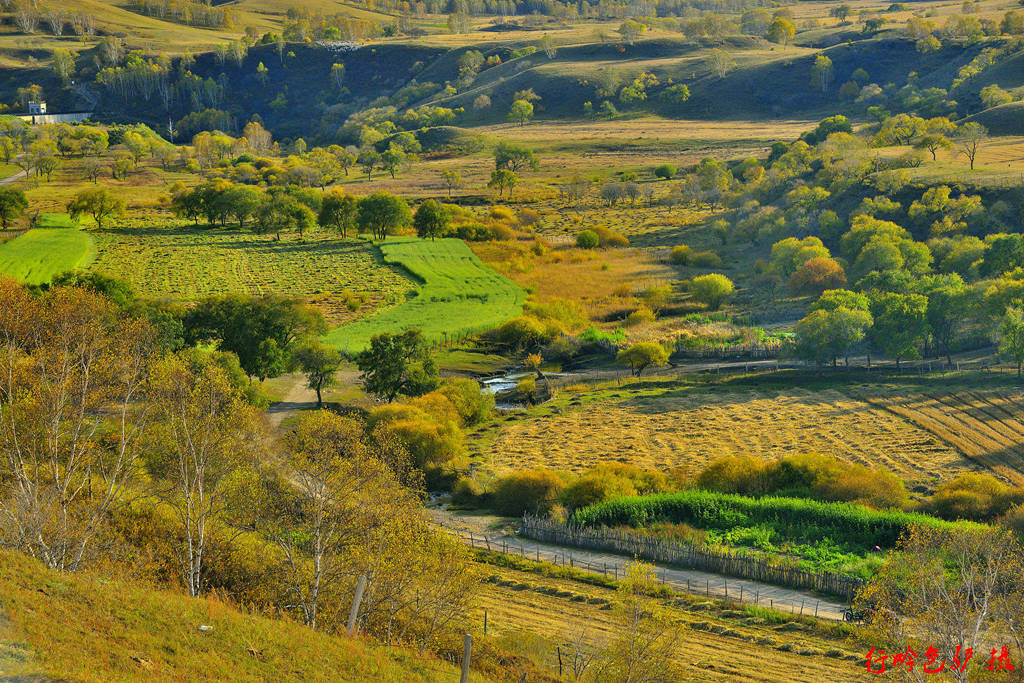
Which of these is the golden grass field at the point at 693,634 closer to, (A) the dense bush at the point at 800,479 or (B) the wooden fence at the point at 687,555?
(B) the wooden fence at the point at 687,555

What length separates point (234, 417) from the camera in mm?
37906

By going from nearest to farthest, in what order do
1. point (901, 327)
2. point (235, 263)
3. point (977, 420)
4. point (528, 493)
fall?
point (528, 493) → point (977, 420) → point (901, 327) → point (235, 263)

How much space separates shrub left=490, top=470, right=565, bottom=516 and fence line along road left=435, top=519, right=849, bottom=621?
10.8 ft

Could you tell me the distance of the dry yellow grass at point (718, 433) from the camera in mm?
54125

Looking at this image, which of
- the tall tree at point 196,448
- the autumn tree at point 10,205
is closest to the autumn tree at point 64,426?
the tall tree at point 196,448

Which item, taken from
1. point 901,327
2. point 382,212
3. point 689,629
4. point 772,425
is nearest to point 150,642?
point 689,629

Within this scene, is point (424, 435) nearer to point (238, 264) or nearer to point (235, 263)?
point (238, 264)

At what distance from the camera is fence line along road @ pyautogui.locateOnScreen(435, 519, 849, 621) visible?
38062 millimetres

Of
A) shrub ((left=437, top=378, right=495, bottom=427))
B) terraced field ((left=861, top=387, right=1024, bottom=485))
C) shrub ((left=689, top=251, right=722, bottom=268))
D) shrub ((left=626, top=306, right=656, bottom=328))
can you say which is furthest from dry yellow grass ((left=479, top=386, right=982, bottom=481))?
shrub ((left=689, top=251, right=722, bottom=268))

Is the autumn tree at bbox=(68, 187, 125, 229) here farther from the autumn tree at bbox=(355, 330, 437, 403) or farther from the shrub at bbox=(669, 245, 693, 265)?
the autumn tree at bbox=(355, 330, 437, 403)

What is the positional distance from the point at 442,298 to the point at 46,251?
4455 centimetres

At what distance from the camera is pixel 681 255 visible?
361 feet

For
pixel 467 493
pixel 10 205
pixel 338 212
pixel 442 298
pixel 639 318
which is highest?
pixel 338 212

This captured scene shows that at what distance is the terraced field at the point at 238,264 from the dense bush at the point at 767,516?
150ft
